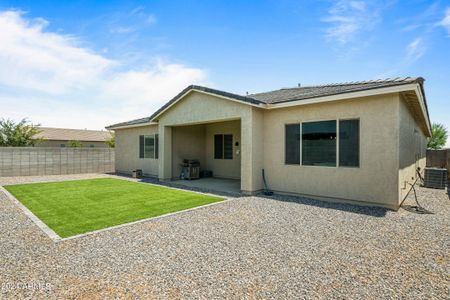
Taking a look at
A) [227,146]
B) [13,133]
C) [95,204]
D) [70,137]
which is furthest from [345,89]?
[70,137]

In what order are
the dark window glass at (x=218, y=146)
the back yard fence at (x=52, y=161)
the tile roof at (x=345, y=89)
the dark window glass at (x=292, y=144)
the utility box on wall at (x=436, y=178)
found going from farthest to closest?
the back yard fence at (x=52, y=161) < the dark window glass at (x=218, y=146) < the utility box on wall at (x=436, y=178) < the dark window glass at (x=292, y=144) < the tile roof at (x=345, y=89)

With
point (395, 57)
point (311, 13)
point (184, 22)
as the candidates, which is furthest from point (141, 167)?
point (395, 57)

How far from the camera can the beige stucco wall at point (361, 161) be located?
21.8 ft

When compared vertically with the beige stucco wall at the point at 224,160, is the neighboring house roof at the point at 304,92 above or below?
above

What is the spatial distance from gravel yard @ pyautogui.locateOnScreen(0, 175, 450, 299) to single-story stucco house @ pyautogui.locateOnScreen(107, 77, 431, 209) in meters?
1.52

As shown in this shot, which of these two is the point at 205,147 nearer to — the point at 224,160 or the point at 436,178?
the point at 224,160

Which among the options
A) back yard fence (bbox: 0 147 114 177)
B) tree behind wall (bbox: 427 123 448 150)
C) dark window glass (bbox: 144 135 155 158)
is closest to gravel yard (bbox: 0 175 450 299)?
dark window glass (bbox: 144 135 155 158)

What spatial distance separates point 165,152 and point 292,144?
697 cm

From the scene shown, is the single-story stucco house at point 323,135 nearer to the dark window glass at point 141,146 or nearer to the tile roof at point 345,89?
the tile roof at point 345,89

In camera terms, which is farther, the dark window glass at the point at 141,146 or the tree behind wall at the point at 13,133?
the tree behind wall at the point at 13,133

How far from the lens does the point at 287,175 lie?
865 centimetres

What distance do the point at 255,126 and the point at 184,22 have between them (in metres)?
5.29

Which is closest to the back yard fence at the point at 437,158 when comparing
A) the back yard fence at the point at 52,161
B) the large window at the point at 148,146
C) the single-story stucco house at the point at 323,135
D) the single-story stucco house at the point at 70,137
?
the single-story stucco house at the point at 323,135

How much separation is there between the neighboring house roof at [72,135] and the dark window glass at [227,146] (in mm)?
29572
